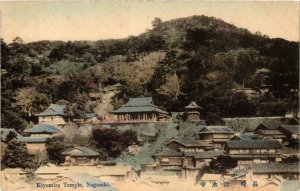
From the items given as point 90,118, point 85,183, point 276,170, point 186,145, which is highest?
point 90,118

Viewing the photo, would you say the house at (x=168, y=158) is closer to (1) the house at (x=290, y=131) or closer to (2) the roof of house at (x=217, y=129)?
(2) the roof of house at (x=217, y=129)

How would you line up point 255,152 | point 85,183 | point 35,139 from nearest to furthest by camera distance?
point 85,183 < point 255,152 < point 35,139

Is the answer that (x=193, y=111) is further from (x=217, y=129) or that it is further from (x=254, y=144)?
(x=254, y=144)

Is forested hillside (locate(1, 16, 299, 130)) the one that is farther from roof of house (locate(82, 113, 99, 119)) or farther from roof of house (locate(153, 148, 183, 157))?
roof of house (locate(153, 148, 183, 157))

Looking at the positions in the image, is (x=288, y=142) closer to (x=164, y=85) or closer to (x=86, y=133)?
(x=164, y=85)

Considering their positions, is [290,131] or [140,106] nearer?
[290,131]

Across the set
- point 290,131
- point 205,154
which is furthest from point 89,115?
point 290,131

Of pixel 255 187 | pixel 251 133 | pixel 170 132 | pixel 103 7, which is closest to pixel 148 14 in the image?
pixel 103 7

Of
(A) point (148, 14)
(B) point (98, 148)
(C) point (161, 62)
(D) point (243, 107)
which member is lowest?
(B) point (98, 148)
